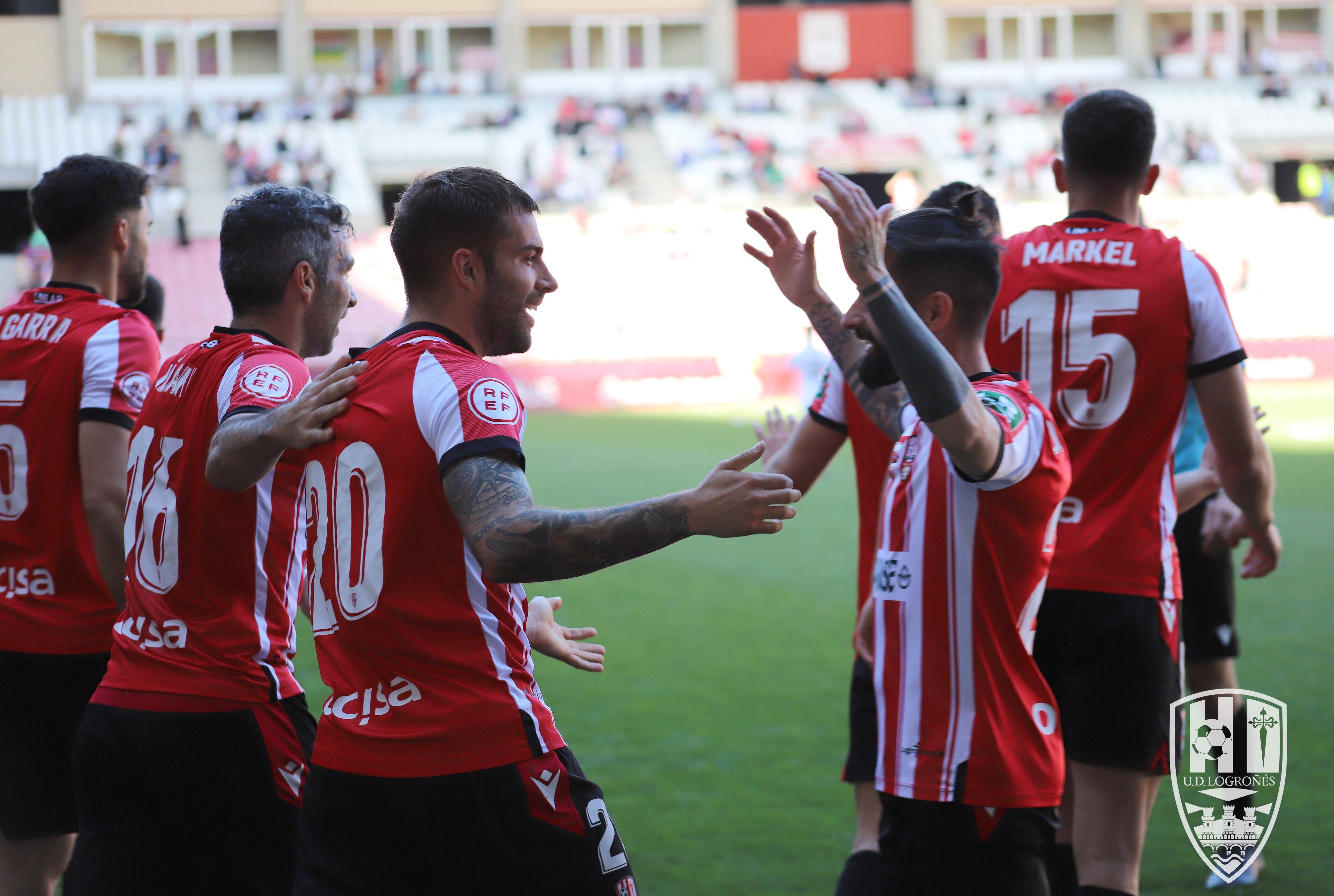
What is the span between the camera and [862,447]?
140 inches

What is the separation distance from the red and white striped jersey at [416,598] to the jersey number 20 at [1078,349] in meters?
1.71

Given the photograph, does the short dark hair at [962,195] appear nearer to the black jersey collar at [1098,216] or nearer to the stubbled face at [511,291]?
the black jersey collar at [1098,216]

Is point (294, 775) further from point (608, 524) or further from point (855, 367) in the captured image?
point (855, 367)

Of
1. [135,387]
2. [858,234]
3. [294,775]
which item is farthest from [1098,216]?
[135,387]

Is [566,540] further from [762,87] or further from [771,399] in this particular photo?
[762,87]

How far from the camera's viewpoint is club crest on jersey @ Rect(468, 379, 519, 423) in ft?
6.73

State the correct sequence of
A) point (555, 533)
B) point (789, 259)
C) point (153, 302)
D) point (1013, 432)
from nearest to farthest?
point (555, 533), point (1013, 432), point (789, 259), point (153, 302)

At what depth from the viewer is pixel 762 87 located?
41812 millimetres

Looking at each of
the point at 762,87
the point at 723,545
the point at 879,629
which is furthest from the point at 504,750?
the point at 762,87

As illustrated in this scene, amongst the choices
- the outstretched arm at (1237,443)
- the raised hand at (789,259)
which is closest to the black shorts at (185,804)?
the raised hand at (789,259)

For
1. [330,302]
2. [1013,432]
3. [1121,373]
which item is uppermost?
[330,302]

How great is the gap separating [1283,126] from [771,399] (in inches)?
960

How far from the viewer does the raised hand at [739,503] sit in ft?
6.31

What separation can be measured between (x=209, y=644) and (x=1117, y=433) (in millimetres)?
2298
